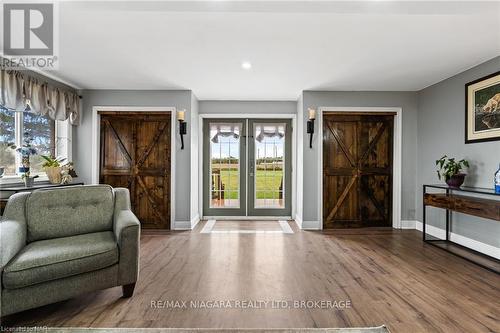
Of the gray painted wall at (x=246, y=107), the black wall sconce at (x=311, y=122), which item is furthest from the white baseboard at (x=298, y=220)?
the gray painted wall at (x=246, y=107)

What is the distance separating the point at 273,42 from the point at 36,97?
324 cm

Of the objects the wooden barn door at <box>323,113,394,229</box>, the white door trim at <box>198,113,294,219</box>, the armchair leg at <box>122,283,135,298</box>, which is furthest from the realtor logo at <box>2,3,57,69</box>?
the wooden barn door at <box>323,113,394,229</box>

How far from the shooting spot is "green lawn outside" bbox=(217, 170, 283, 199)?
552 centimetres

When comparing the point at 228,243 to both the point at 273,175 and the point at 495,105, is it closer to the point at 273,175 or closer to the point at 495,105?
the point at 273,175

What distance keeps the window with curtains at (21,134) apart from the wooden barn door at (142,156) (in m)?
0.79

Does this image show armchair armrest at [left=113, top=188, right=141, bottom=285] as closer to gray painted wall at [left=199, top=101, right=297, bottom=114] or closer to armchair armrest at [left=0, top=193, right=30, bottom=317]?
armchair armrest at [left=0, top=193, right=30, bottom=317]

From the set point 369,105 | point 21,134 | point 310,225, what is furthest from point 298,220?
point 21,134

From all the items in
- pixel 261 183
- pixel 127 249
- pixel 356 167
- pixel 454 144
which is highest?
pixel 454 144

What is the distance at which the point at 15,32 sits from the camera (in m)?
2.62

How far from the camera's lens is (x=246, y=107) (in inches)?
210

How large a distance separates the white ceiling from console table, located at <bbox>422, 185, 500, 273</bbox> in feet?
5.56

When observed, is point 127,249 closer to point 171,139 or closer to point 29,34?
point 29,34

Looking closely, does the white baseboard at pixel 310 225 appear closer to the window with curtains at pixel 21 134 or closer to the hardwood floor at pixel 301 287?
the hardwood floor at pixel 301 287

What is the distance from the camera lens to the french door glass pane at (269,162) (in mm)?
5488
